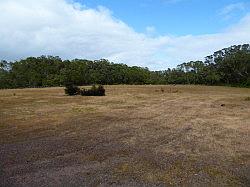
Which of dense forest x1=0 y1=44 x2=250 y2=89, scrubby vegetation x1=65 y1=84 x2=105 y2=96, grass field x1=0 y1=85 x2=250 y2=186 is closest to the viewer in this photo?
grass field x1=0 y1=85 x2=250 y2=186

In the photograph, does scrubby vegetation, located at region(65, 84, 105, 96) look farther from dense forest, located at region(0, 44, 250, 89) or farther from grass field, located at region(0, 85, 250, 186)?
dense forest, located at region(0, 44, 250, 89)

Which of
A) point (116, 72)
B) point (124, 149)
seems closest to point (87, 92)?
point (124, 149)

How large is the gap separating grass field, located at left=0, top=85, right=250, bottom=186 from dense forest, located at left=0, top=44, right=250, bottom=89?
36149mm

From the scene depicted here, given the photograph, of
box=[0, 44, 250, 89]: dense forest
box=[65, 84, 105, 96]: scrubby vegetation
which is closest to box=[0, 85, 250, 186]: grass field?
box=[65, 84, 105, 96]: scrubby vegetation

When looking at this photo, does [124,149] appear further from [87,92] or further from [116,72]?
[116,72]

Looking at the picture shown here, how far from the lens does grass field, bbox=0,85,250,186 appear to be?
8.54 metres

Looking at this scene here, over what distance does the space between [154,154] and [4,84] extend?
54.9 metres

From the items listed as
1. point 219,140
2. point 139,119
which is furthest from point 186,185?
point 139,119

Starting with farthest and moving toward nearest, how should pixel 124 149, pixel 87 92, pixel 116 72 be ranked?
1. pixel 116 72
2. pixel 87 92
3. pixel 124 149

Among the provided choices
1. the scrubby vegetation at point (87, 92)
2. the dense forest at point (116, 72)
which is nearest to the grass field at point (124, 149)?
the scrubby vegetation at point (87, 92)

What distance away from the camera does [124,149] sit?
442 inches

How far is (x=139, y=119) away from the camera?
56.5 ft

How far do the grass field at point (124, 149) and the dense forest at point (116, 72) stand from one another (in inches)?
1423

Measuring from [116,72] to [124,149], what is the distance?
50.0 metres
